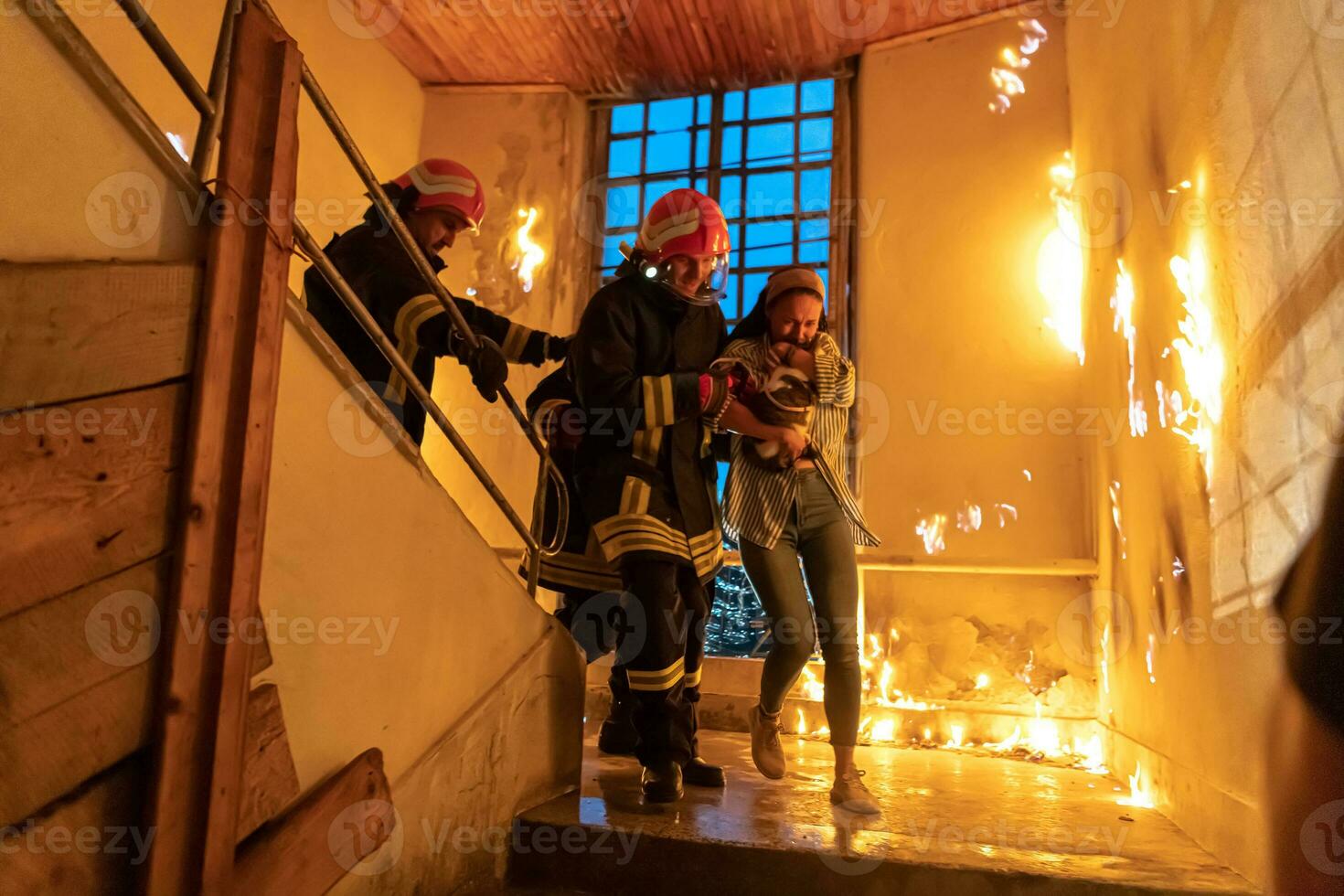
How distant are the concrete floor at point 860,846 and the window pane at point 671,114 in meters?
4.31

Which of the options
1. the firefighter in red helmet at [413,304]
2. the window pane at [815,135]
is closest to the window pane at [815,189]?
the window pane at [815,135]

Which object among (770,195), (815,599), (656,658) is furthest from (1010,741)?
(770,195)

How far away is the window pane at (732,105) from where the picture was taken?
5781 mm

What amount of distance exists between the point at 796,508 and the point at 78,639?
72.0 inches

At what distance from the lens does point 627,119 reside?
6.02 meters

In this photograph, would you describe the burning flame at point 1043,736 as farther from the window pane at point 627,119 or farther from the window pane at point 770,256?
the window pane at point 627,119

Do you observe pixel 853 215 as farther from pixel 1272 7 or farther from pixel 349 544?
pixel 349 544

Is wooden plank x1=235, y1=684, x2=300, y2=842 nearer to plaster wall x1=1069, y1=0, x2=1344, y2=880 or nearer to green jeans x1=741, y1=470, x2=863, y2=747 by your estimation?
green jeans x1=741, y1=470, x2=863, y2=747

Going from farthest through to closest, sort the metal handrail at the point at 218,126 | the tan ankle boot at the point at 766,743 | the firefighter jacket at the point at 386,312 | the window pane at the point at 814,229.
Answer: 1. the window pane at the point at 814,229
2. the tan ankle boot at the point at 766,743
3. the firefighter jacket at the point at 386,312
4. the metal handrail at the point at 218,126

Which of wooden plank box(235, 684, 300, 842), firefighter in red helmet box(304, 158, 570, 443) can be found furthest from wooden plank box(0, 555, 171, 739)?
firefighter in red helmet box(304, 158, 570, 443)

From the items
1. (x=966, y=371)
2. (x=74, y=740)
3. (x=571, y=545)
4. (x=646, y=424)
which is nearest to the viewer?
(x=74, y=740)

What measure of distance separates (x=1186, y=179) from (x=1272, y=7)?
0.69 metres

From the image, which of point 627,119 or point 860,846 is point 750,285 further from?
point 860,846

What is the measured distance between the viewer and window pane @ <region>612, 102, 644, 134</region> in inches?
236
